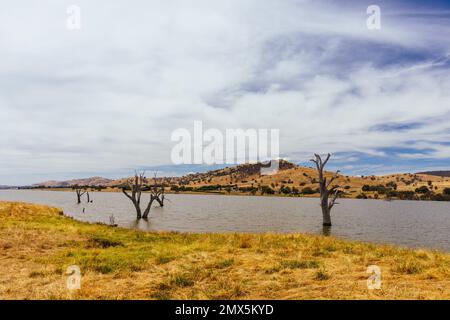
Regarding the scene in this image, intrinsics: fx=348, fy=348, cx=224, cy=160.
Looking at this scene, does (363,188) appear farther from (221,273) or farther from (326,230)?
(221,273)

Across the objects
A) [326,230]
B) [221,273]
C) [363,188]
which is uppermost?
[221,273]

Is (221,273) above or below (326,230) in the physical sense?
above

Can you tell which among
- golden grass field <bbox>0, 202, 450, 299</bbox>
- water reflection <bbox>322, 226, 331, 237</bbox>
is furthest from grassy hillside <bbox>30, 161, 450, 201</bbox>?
golden grass field <bbox>0, 202, 450, 299</bbox>

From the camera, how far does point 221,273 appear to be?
12.4 m

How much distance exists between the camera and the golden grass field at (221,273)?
9.70 metres

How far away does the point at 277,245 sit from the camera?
19.4m

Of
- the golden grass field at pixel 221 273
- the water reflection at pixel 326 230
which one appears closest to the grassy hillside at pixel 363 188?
the water reflection at pixel 326 230

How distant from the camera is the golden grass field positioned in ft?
31.8

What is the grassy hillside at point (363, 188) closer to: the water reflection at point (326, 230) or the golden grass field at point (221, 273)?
the water reflection at point (326, 230)

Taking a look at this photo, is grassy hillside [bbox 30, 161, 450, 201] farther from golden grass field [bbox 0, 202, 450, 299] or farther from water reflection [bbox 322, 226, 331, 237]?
golden grass field [bbox 0, 202, 450, 299]

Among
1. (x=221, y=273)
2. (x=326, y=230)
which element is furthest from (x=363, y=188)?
(x=221, y=273)
